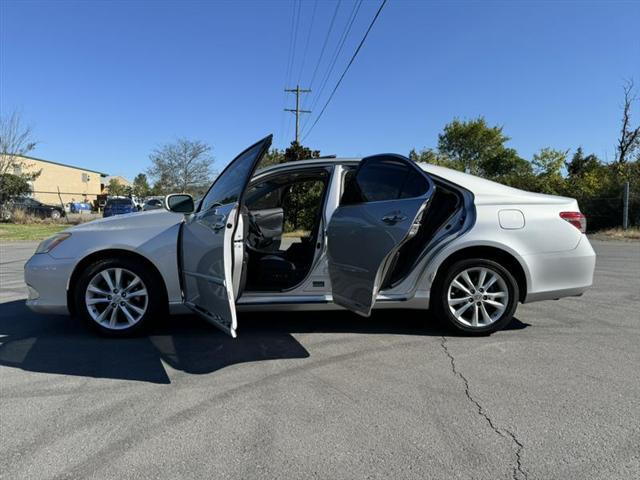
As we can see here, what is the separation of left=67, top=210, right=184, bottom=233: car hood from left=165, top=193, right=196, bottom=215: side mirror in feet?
0.20

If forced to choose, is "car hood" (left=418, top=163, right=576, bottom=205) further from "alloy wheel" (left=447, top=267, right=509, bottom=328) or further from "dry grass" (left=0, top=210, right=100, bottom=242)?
"dry grass" (left=0, top=210, right=100, bottom=242)

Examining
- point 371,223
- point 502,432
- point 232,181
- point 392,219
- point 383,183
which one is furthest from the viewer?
point 383,183

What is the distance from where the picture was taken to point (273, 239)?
6137mm

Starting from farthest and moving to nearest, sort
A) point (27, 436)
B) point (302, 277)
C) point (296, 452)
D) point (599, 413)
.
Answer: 1. point (302, 277)
2. point (599, 413)
3. point (27, 436)
4. point (296, 452)

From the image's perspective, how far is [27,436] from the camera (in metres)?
2.66

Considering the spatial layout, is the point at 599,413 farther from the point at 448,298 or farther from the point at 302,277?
the point at 302,277

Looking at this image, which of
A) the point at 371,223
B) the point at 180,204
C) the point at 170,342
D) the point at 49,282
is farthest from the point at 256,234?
the point at 49,282

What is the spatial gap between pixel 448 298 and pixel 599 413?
162cm

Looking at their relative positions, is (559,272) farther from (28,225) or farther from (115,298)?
(28,225)

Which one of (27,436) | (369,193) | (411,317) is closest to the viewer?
(27,436)

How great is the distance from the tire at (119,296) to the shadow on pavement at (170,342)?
0.47ft

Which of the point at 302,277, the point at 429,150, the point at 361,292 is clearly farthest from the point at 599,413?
the point at 429,150

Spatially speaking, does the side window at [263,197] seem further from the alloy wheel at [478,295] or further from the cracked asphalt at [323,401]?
the alloy wheel at [478,295]

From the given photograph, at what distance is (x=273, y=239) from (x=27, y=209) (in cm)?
2935
